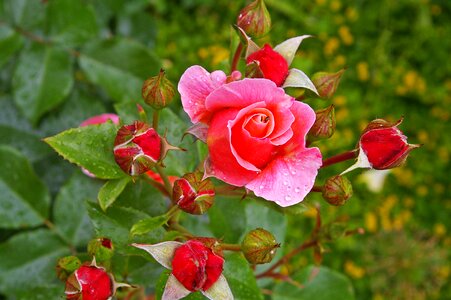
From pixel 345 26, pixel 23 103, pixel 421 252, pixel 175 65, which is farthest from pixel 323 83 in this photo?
pixel 345 26

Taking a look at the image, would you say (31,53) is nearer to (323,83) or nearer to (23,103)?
(23,103)

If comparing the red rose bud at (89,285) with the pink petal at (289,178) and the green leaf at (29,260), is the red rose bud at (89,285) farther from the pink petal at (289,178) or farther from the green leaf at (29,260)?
the green leaf at (29,260)

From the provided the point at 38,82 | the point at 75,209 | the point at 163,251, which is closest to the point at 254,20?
the point at 163,251

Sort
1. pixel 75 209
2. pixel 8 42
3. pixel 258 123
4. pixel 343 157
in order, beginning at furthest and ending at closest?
1. pixel 8 42
2. pixel 75 209
3. pixel 343 157
4. pixel 258 123

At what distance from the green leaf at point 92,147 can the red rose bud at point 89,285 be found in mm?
114

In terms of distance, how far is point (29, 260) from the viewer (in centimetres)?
108

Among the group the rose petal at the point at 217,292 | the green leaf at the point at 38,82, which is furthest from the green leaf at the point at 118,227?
the green leaf at the point at 38,82

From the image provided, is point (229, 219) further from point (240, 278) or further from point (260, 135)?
point (260, 135)

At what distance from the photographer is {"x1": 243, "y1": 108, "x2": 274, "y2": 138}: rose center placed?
0.65 meters

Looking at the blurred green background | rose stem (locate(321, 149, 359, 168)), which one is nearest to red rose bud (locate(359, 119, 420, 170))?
rose stem (locate(321, 149, 359, 168))

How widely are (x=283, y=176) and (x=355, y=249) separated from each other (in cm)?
144

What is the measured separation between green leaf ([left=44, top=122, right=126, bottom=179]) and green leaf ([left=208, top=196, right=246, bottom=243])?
9.2 inches

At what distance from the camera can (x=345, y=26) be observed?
2242mm

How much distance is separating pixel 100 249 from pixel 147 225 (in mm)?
60
